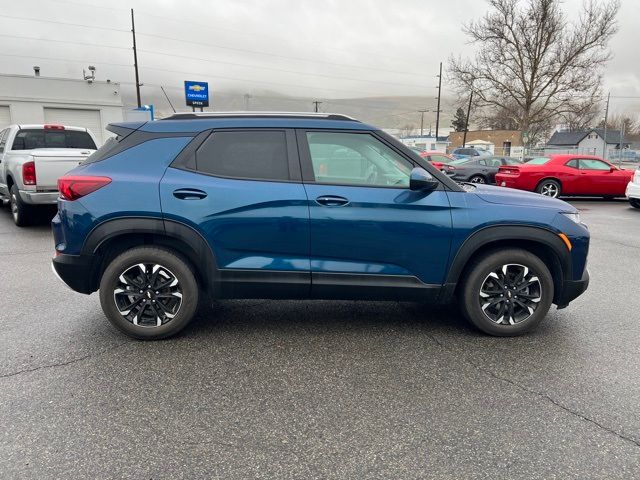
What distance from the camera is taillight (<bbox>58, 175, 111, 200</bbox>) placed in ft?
11.6

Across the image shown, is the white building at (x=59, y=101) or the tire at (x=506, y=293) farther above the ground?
the white building at (x=59, y=101)

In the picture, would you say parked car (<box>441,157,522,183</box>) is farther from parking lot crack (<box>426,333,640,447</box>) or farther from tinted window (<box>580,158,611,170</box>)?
parking lot crack (<box>426,333,640,447</box>)

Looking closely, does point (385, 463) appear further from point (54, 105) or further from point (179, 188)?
point (54, 105)

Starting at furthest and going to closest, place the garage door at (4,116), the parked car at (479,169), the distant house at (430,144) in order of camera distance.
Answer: the distant house at (430,144) < the garage door at (4,116) < the parked car at (479,169)

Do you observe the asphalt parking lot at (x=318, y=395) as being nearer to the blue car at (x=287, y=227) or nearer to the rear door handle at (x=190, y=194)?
the blue car at (x=287, y=227)

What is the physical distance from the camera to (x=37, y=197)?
7793 millimetres

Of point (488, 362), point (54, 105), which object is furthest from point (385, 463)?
point (54, 105)

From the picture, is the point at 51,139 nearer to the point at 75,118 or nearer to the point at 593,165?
the point at 593,165

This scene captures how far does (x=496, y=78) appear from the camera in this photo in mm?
36000

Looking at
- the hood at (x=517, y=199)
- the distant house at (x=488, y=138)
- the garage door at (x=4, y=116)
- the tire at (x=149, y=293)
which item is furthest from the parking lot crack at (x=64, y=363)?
the distant house at (x=488, y=138)

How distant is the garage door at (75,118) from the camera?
28.6 meters

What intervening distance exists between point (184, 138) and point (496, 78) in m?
37.5

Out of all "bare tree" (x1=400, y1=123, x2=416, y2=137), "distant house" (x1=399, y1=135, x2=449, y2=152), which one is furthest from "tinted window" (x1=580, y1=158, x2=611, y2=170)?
"bare tree" (x1=400, y1=123, x2=416, y2=137)

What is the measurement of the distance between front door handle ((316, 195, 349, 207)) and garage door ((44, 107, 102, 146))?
2859cm
